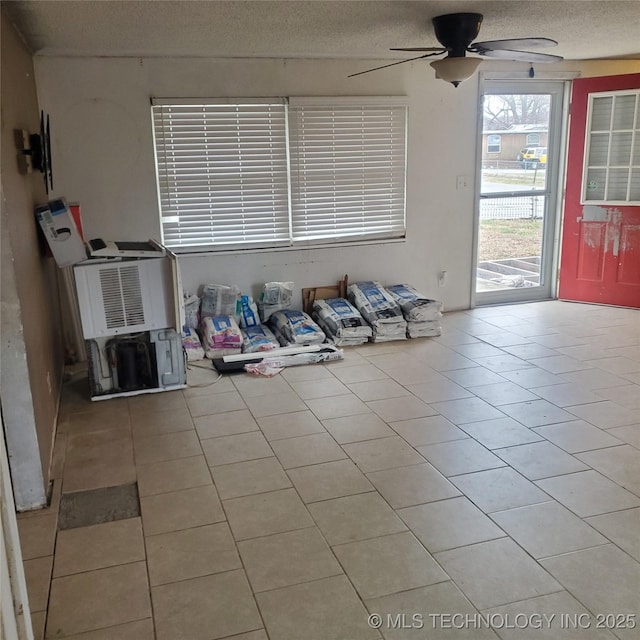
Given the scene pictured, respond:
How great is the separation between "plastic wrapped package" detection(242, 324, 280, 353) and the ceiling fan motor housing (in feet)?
7.64

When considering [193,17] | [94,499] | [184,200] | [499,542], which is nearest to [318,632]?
[499,542]

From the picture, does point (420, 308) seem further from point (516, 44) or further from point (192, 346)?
point (516, 44)

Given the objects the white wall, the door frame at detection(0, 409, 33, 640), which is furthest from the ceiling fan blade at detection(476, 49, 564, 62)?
the door frame at detection(0, 409, 33, 640)

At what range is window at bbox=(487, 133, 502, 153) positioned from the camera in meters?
5.82

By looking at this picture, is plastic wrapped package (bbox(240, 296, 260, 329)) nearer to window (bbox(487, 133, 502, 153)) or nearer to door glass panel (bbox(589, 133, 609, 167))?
window (bbox(487, 133, 502, 153))

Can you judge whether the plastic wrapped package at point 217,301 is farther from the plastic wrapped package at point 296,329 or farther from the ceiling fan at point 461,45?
the ceiling fan at point 461,45

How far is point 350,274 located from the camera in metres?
5.60

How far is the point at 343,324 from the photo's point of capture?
16.6ft

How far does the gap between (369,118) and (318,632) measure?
4.25 m

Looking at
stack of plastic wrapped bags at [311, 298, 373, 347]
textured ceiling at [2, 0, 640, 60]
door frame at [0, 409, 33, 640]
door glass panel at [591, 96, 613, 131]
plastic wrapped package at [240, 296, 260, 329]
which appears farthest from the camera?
door glass panel at [591, 96, 613, 131]

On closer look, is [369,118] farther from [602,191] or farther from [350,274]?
[602,191]

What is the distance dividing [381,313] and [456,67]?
2.07m

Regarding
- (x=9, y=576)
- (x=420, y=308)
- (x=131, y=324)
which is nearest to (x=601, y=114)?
(x=420, y=308)

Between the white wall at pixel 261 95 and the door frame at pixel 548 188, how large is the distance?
0.27 feet
